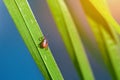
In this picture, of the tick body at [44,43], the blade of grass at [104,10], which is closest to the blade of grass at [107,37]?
the blade of grass at [104,10]

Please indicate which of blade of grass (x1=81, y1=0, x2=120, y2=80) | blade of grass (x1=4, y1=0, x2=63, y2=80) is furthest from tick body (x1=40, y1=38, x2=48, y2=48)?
blade of grass (x1=81, y1=0, x2=120, y2=80)

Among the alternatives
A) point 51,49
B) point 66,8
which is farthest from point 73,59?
point 66,8

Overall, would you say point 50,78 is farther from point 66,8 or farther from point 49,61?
point 66,8

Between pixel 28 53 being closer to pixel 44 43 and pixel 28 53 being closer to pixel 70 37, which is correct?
pixel 44 43

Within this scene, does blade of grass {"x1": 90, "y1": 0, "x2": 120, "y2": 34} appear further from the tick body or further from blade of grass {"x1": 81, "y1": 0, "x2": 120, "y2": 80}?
the tick body

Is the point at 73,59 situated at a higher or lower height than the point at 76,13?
lower

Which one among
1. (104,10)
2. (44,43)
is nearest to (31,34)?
(44,43)
